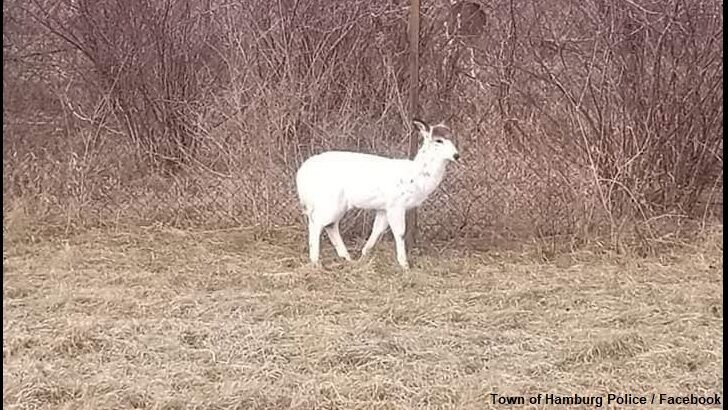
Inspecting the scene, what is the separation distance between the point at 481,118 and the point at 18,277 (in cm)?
423

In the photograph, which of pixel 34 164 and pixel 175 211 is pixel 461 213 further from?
pixel 34 164

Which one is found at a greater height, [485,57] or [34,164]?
[485,57]

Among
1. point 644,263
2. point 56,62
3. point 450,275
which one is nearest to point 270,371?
point 450,275

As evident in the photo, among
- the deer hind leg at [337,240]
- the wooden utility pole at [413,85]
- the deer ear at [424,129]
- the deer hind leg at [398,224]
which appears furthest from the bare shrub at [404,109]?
the deer hind leg at [398,224]

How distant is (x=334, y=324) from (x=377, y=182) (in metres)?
1.67

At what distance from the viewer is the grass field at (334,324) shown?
16.5 ft

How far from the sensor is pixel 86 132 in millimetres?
11109

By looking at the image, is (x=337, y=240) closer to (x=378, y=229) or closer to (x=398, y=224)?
(x=378, y=229)

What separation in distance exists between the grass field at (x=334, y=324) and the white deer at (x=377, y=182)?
0.35 meters

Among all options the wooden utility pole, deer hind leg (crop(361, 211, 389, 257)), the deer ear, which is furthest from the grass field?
the deer ear

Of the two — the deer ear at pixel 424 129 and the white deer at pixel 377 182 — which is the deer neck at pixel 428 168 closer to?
the white deer at pixel 377 182

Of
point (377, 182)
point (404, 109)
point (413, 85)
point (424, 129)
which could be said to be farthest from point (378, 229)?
point (404, 109)

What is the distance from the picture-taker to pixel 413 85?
8.33 meters

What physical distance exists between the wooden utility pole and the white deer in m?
0.58
